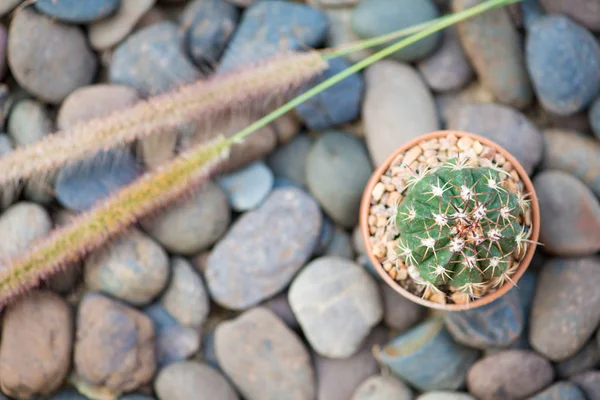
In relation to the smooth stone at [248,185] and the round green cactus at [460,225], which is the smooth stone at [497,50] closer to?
the round green cactus at [460,225]

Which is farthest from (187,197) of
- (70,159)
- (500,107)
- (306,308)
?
(500,107)

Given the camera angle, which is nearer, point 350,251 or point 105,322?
point 105,322

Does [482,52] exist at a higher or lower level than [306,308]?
higher

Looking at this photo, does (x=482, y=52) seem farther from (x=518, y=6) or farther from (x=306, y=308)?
(x=306, y=308)

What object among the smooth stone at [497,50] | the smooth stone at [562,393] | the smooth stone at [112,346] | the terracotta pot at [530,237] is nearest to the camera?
the terracotta pot at [530,237]

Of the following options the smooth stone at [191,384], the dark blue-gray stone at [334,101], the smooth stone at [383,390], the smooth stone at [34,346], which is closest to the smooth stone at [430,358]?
the smooth stone at [383,390]

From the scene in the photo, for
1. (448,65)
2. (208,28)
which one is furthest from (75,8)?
(448,65)

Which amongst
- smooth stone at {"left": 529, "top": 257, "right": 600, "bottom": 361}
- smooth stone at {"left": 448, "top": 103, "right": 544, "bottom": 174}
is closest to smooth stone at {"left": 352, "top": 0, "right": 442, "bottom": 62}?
smooth stone at {"left": 448, "top": 103, "right": 544, "bottom": 174}
